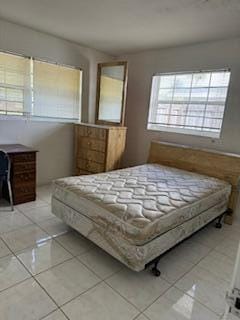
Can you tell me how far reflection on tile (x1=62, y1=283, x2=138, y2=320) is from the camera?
1444 mm

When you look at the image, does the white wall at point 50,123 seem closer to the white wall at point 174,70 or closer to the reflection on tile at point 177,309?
the white wall at point 174,70

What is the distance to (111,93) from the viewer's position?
3865 millimetres

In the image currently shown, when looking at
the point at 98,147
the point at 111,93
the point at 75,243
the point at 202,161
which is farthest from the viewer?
the point at 111,93

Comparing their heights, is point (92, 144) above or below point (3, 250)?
above

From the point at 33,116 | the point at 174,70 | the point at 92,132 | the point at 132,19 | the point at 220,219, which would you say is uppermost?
the point at 132,19

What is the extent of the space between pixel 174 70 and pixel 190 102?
55 cm

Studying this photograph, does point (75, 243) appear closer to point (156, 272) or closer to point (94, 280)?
point (94, 280)

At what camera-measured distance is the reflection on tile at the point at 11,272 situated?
1.65m

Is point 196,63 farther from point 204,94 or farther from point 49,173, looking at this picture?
point 49,173

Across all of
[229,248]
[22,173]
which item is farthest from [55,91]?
[229,248]

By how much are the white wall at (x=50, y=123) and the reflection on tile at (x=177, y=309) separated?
2697 mm

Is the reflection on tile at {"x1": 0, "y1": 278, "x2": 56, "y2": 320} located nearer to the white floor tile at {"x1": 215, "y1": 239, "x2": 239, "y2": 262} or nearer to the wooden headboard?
the white floor tile at {"x1": 215, "y1": 239, "x2": 239, "y2": 262}

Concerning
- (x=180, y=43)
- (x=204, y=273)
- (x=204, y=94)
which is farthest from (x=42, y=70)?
(x=204, y=273)

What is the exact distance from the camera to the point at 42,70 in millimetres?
3344
